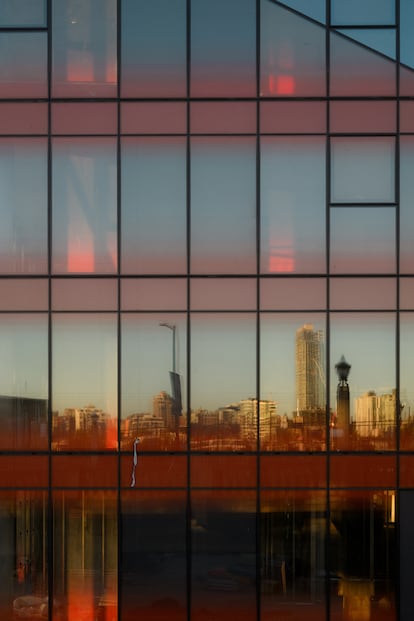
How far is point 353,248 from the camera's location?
44.8 ft

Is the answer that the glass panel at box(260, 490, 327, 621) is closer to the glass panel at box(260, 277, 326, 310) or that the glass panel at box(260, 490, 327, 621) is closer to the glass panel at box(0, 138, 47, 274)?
the glass panel at box(260, 277, 326, 310)

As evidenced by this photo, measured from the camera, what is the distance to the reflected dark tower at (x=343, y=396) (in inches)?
533

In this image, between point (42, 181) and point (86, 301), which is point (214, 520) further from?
point (42, 181)

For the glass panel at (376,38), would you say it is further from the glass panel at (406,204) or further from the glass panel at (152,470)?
the glass panel at (152,470)

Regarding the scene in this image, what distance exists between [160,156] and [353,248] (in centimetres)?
437

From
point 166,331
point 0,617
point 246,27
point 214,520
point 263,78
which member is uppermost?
point 246,27

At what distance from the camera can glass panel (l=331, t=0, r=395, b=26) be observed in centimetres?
1373

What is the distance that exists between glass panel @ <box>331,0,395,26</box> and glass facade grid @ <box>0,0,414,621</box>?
71 millimetres

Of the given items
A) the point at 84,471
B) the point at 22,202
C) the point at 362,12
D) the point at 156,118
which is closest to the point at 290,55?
the point at 362,12

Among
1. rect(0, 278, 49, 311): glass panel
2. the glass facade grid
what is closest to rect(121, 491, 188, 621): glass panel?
the glass facade grid

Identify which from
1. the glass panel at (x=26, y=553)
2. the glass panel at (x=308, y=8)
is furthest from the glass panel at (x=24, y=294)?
the glass panel at (x=308, y=8)

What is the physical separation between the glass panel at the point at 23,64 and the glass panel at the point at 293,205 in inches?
189

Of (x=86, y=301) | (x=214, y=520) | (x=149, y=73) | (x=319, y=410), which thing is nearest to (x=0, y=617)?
(x=214, y=520)

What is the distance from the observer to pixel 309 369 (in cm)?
1359
